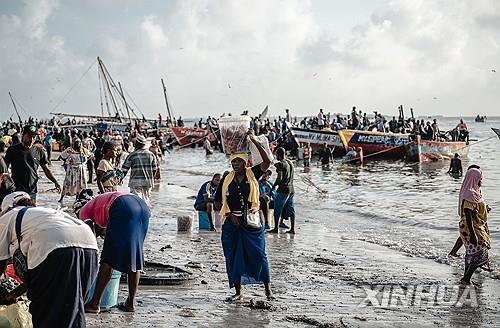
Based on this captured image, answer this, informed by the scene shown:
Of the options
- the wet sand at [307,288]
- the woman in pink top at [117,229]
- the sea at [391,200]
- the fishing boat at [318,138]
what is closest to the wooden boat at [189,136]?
the fishing boat at [318,138]

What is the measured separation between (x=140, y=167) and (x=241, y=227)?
12.4ft

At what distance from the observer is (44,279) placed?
3871 millimetres

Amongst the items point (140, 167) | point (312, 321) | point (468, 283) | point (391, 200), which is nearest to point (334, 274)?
point (468, 283)

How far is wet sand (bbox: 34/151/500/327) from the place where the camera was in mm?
5883

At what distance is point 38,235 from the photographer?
3836mm

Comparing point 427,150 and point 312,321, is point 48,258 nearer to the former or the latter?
point 312,321

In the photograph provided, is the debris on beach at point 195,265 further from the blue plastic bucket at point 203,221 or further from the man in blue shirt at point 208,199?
the blue plastic bucket at point 203,221

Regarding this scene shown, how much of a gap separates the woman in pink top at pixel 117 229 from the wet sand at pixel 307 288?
0.37 meters

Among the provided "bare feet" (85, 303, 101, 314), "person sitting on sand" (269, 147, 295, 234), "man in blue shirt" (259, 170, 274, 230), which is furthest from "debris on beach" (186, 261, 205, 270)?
"person sitting on sand" (269, 147, 295, 234)

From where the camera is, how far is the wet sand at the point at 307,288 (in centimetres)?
588

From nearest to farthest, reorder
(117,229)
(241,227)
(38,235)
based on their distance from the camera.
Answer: (38,235), (117,229), (241,227)

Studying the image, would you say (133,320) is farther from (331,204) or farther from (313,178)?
(313,178)

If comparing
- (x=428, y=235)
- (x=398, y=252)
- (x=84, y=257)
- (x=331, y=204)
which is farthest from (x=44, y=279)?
(x=331, y=204)

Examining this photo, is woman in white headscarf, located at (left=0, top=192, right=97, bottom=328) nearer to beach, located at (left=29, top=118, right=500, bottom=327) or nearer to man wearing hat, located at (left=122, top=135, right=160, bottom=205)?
beach, located at (left=29, top=118, right=500, bottom=327)
